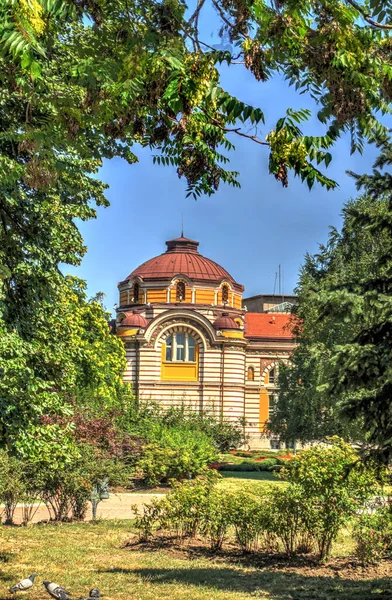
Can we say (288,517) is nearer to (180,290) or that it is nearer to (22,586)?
(22,586)

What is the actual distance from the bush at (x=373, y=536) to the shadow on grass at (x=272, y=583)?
0.83 meters

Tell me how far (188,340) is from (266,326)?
8398 mm

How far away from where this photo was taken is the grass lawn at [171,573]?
10086 millimetres

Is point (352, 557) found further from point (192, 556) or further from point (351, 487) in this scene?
point (192, 556)

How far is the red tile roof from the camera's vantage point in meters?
52.4

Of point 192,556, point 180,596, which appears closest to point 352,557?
point 192,556

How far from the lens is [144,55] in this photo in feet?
15.9

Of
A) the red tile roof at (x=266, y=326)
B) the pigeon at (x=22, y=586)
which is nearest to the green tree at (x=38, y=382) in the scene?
the pigeon at (x=22, y=586)

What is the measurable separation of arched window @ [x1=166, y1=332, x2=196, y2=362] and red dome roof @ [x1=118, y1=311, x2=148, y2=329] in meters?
1.80

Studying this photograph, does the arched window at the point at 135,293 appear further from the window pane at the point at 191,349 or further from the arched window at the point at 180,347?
the window pane at the point at 191,349

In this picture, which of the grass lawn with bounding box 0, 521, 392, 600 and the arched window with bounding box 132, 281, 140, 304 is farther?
the arched window with bounding box 132, 281, 140, 304

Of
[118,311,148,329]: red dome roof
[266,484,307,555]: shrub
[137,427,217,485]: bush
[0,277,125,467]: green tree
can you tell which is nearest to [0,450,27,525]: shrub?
[0,277,125,467]: green tree

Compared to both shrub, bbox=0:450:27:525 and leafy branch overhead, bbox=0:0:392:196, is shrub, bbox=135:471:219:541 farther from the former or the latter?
leafy branch overhead, bbox=0:0:392:196

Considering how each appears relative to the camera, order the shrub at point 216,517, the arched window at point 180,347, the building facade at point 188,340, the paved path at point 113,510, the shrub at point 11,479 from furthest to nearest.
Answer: the arched window at point 180,347 → the building facade at point 188,340 → the paved path at point 113,510 → the shrub at point 11,479 → the shrub at point 216,517
